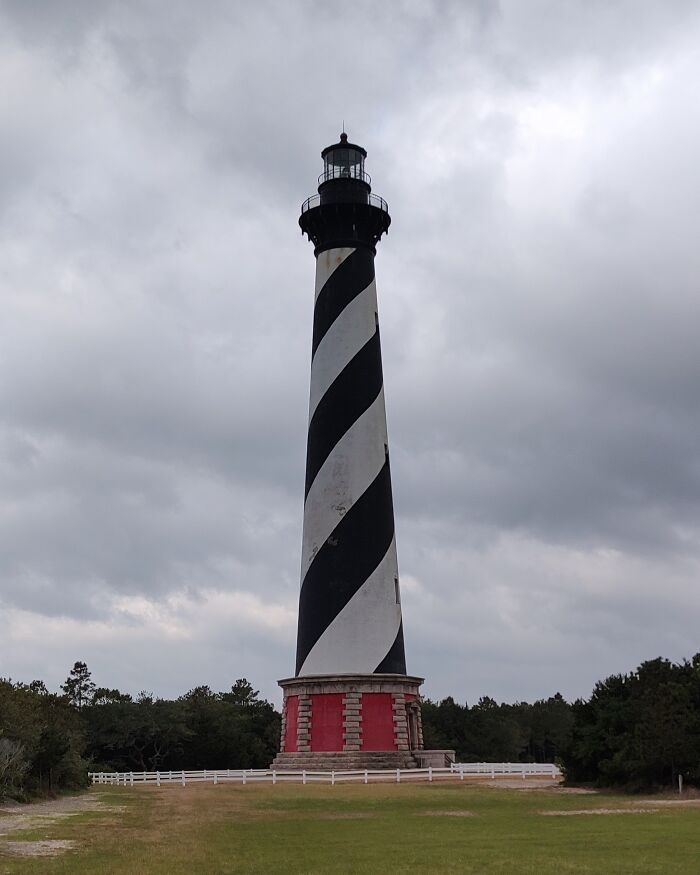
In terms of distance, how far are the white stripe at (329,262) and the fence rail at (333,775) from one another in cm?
2025

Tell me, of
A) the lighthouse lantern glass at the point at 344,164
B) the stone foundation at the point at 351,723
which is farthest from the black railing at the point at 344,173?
Result: the stone foundation at the point at 351,723

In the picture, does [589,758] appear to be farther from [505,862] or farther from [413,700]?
[505,862]

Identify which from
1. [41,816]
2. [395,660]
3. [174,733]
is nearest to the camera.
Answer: [41,816]

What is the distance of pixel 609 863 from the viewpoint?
12938mm

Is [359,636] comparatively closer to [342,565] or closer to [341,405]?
[342,565]

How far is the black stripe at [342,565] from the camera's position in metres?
37.8

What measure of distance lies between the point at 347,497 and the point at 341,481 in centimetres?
74

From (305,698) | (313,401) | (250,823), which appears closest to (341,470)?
(313,401)

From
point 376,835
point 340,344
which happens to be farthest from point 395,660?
point 376,835

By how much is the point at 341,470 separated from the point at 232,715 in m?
31.1

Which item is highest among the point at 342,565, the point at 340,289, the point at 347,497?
the point at 340,289

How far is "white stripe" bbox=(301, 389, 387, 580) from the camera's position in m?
38.8

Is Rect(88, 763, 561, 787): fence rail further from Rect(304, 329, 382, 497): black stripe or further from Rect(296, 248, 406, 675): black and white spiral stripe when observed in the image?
Rect(304, 329, 382, 497): black stripe

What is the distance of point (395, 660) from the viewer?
126 feet
